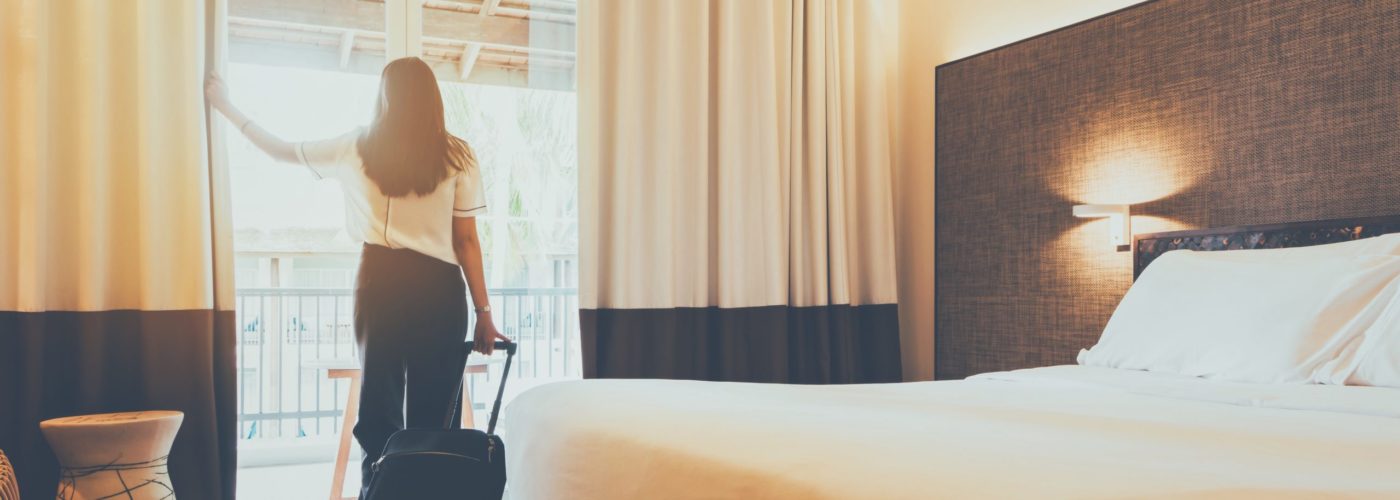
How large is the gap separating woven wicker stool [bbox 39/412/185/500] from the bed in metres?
1.22

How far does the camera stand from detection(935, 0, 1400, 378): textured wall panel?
253cm

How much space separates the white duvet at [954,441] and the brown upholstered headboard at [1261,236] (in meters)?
0.72

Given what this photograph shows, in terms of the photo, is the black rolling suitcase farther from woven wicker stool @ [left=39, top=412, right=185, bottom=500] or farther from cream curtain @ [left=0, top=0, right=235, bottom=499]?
cream curtain @ [left=0, top=0, right=235, bottom=499]

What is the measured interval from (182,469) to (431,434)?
1272 mm

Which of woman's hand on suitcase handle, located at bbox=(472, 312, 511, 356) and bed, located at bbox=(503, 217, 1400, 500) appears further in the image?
woman's hand on suitcase handle, located at bbox=(472, 312, 511, 356)

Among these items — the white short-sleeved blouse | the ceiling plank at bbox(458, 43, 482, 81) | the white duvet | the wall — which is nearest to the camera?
the white duvet

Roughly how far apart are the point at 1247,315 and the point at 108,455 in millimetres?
2937

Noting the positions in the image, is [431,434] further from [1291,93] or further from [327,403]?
[327,403]

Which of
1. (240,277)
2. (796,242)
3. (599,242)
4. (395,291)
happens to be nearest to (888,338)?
(796,242)

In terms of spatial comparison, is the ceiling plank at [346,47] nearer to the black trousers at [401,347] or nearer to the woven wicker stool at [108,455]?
the black trousers at [401,347]

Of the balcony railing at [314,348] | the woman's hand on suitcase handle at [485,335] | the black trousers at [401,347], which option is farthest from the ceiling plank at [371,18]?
the woman's hand on suitcase handle at [485,335]

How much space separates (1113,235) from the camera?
316 centimetres

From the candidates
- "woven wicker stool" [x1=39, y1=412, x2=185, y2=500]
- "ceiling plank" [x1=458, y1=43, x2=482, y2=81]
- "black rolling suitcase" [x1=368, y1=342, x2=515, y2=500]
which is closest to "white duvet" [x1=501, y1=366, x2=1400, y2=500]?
"black rolling suitcase" [x1=368, y1=342, x2=515, y2=500]

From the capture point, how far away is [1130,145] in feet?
10.3
